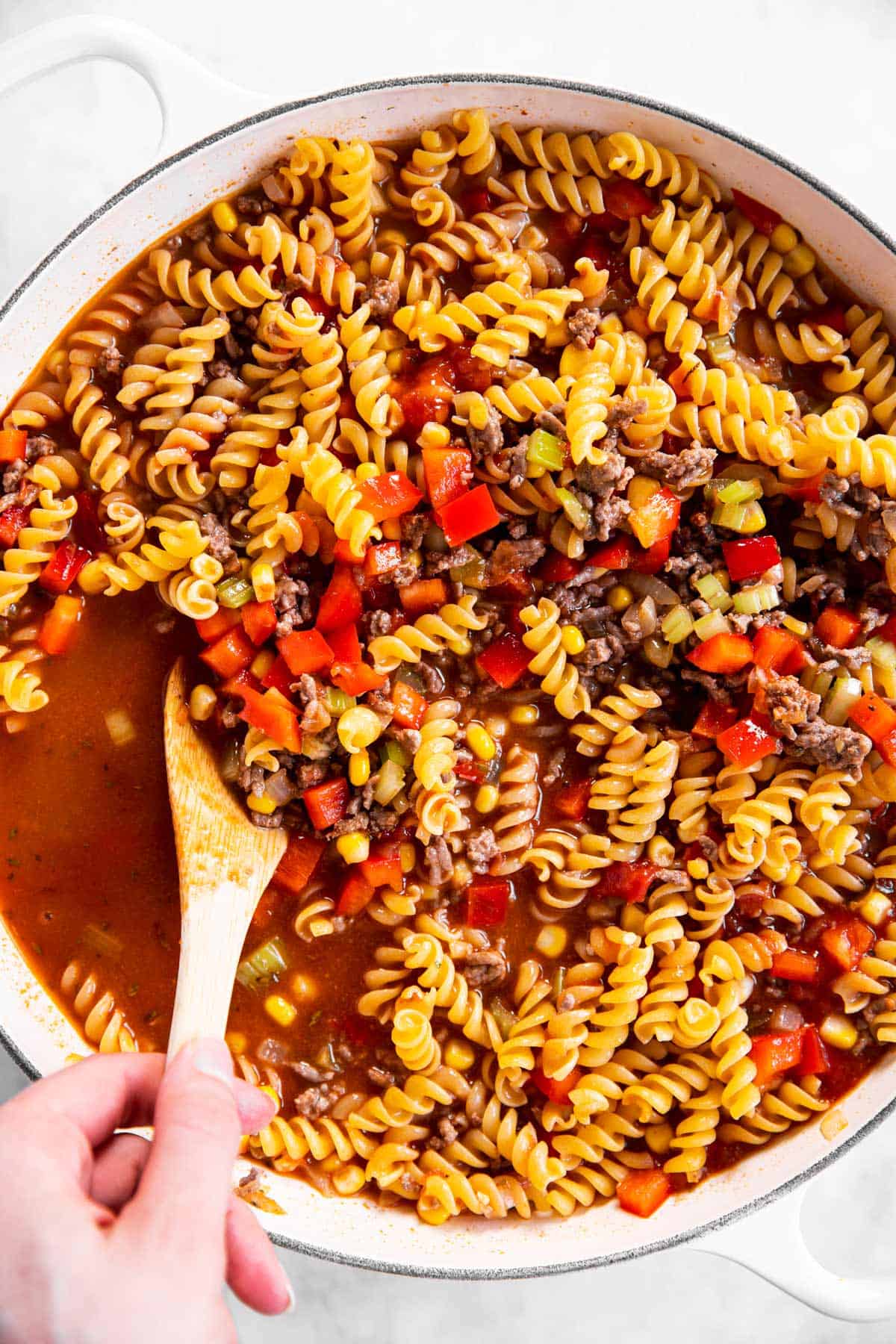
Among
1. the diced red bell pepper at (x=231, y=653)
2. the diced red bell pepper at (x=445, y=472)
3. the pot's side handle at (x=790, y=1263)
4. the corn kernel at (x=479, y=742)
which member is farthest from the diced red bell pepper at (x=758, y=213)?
the pot's side handle at (x=790, y=1263)

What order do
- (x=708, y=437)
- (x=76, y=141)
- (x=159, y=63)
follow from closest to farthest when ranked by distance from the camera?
(x=159, y=63) < (x=708, y=437) < (x=76, y=141)

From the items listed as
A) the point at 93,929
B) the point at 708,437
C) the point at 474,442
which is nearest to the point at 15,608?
the point at 93,929

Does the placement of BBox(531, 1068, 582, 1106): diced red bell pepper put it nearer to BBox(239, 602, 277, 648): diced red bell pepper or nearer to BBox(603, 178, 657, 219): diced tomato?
BBox(239, 602, 277, 648): diced red bell pepper

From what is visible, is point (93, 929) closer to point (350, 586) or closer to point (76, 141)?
point (350, 586)

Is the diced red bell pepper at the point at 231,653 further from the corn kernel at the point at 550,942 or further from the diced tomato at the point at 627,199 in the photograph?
the diced tomato at the point at 627,199

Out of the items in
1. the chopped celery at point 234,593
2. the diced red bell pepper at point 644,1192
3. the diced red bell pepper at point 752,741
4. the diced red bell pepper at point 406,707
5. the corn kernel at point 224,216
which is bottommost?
the diced red bell pepper at point 644,1192

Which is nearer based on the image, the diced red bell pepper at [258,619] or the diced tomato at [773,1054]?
the diced red bell pepper at [258,619]
